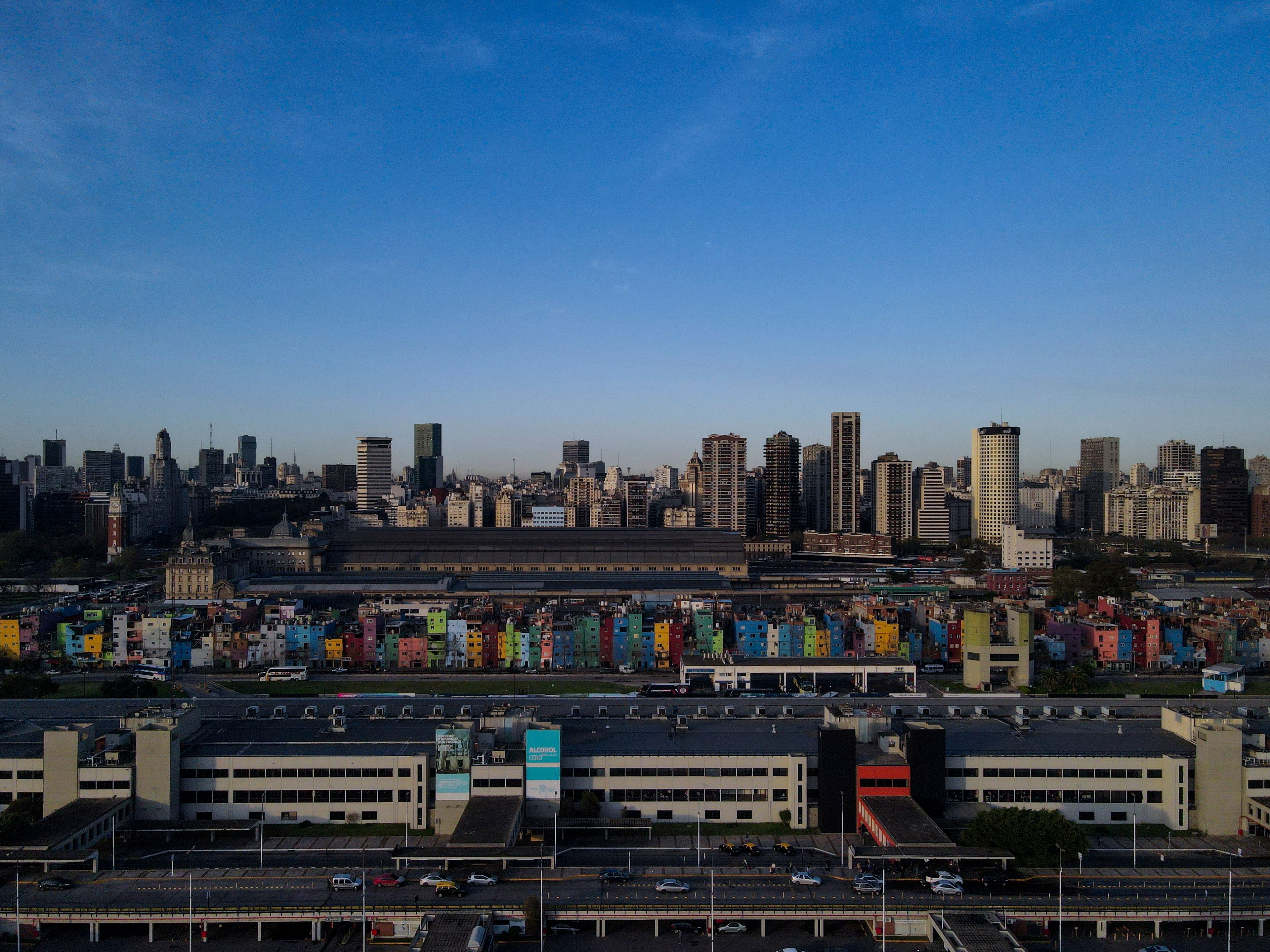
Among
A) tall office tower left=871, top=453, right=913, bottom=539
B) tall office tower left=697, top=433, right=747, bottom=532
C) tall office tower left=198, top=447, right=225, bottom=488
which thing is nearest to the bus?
tall office tower left=697, top=433, right=747, bottom=532

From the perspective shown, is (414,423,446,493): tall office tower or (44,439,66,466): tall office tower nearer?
(44,439,66,466): tall office tower

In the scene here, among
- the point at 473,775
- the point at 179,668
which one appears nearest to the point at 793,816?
the point at 473,775

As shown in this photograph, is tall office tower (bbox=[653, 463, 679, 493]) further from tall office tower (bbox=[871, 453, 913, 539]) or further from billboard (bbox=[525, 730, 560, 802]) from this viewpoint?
billboard (bbox=[525, 730, 560, 802])

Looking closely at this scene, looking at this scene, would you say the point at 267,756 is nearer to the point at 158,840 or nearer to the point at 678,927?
the point at 158,840

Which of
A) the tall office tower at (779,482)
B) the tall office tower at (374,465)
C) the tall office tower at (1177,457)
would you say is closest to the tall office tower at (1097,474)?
the tall office tower at (1177,457)

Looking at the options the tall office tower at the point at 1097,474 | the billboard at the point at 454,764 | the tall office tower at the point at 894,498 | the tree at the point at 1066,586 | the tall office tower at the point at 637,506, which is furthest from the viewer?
the tall office tower at the point at 1097,474

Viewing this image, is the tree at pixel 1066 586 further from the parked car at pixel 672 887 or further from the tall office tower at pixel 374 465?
the tall office tower at pixel 374 465
